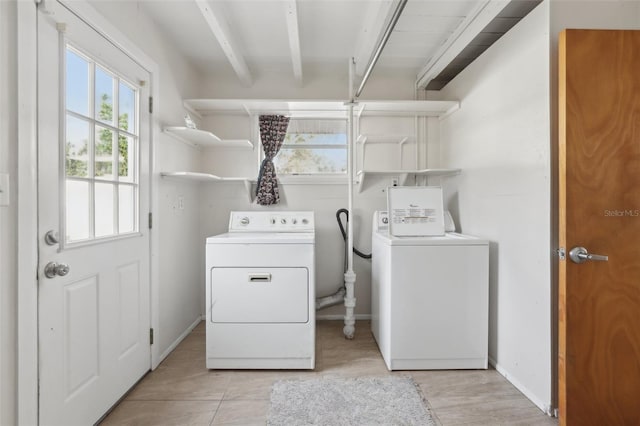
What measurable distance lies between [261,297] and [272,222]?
85 cm

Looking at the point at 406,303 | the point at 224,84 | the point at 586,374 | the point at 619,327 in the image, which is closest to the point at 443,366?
the point at 406,303

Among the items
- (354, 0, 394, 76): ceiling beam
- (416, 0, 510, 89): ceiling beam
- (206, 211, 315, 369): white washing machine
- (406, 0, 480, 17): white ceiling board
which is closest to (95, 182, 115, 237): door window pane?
(206, 211, 315, 369): white washing machine

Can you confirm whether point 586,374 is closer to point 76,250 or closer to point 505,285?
point 505,285

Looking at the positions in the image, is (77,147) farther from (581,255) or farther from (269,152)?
(581,255)

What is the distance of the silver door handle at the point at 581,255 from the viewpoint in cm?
136

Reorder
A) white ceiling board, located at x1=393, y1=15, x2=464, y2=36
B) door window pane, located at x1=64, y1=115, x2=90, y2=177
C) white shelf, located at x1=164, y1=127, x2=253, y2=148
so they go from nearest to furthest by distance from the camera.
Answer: door window pane, located at x1=64, y1=115, x2=90, y2=177, white ceiling board, located at x1=393, y1=15, x2=464, y2=36, white shelf, located at x1=164, y1=127, x2=253, y2=148

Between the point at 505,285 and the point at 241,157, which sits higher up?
the point at 241,157

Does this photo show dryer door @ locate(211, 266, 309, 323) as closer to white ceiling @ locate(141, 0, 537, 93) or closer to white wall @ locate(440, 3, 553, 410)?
white wall @ locate(440, 3, 553, 410)

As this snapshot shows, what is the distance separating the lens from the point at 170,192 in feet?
7.70

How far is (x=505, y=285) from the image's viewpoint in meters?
2.00

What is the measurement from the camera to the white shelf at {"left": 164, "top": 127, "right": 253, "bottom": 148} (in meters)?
2.28

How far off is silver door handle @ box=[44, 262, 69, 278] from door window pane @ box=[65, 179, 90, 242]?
13 centimetres
